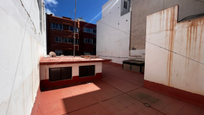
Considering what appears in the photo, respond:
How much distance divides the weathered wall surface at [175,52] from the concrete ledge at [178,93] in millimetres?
212

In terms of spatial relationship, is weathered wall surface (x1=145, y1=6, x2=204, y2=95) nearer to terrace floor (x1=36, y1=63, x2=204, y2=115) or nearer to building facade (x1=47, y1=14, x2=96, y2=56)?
terrace floor (x1=36, y1=63, x2=204, y2=115)

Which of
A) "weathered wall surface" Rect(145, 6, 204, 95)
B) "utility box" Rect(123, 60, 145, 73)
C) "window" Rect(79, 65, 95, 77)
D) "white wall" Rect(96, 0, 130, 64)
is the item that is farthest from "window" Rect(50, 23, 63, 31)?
"weathered wall surface" Rect(145, 6, 204, 95)

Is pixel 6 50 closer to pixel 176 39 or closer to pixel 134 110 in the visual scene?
pixel 134 110

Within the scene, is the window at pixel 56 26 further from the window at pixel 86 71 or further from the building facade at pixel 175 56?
the building facade at pixel 175 56

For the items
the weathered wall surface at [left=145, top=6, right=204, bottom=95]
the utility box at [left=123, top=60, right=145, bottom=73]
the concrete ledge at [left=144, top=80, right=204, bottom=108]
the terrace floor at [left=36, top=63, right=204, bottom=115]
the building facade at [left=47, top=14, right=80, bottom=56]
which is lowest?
the terrace floor at [left=36, top=63, right=204, bottom=115]

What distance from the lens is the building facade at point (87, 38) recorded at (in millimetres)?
24438

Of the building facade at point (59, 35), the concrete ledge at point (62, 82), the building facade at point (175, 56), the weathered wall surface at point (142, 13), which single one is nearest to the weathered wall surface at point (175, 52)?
the building facade at point (175, 56)

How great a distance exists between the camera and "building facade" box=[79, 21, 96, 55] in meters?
24.4

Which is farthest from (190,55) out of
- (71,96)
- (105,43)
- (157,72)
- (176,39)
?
(105,43)

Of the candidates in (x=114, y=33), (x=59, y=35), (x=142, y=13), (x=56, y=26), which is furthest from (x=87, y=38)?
(x=142, y=13)

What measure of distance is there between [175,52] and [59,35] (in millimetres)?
20806

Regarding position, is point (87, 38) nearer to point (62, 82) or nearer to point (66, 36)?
point (66, 36)

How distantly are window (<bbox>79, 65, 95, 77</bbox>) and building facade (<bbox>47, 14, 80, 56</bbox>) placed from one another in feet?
48.7

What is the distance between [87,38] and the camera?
25.4 meters
